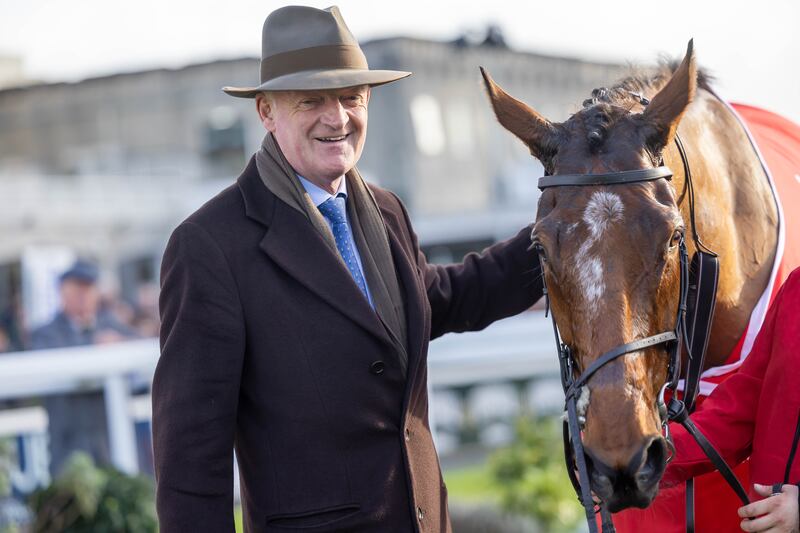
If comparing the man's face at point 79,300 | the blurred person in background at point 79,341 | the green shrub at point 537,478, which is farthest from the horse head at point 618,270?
the man's face at point 79,300

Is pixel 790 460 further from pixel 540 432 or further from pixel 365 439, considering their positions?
pixel 540 432

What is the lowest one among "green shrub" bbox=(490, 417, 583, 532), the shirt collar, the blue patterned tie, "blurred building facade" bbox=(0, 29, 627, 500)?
"green shrub" bbox=(490, 417, 583, 532)

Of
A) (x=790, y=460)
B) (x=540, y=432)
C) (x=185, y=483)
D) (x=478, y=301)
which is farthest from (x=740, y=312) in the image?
(x=540, y=432)

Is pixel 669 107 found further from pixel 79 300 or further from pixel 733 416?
pixel 79 300

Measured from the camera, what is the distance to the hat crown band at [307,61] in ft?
8.53

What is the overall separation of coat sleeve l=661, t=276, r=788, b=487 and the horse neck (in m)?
0.29

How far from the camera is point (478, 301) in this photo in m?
3.13

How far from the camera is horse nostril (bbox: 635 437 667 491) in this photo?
2.12m

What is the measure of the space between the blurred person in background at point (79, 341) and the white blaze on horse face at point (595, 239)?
448 centimetres

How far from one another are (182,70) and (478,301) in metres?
12.2

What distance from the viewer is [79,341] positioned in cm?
738

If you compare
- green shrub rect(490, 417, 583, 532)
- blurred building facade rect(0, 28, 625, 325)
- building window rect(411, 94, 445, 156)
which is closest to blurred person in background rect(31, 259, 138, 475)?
green shrub rect(490, 417, 583, 532)

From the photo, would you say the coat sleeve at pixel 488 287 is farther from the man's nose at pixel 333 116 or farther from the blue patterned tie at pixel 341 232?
the man's nose at pixel 333 116

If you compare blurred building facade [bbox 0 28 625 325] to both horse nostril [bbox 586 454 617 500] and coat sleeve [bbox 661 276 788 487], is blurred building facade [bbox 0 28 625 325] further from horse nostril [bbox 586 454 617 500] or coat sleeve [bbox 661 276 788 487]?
horse nostril [bbox 586 454 617 500]
